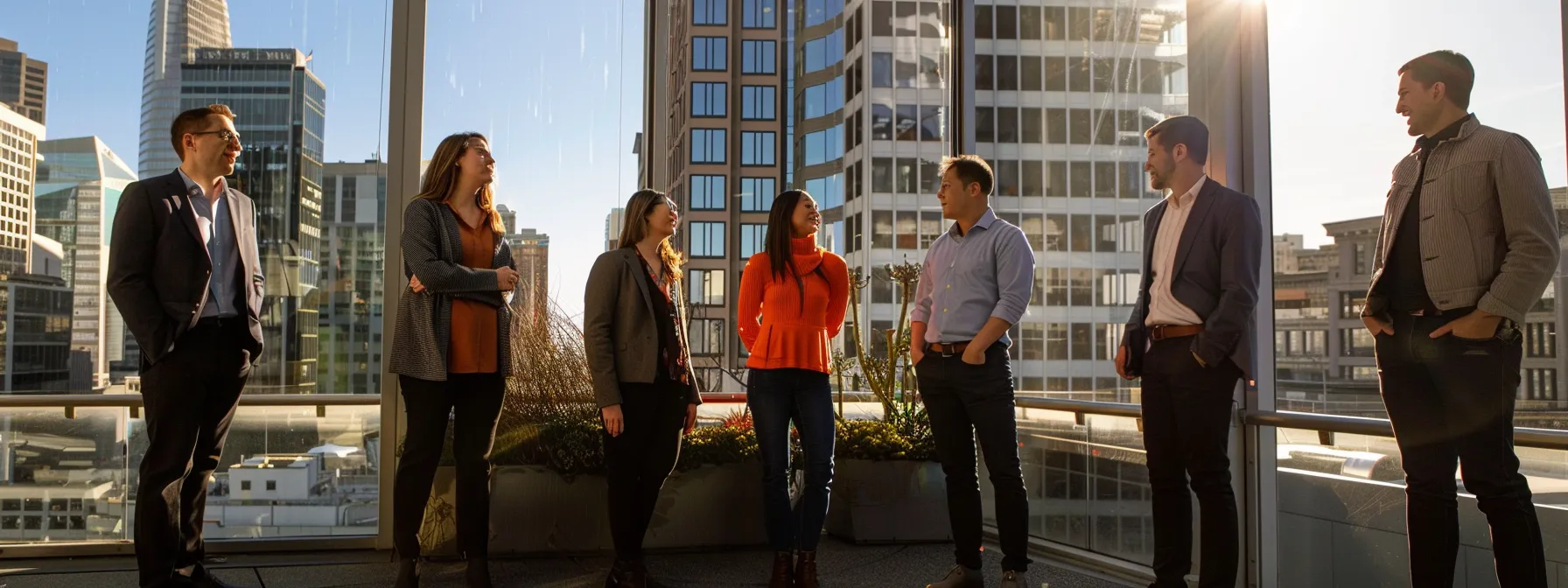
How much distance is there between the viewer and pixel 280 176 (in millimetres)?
3785

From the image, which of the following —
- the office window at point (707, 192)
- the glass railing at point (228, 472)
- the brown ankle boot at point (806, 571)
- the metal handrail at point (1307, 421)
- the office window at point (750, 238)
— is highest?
the office window at point (707, 192)

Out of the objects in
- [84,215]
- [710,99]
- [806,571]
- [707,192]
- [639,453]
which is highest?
[710,99]

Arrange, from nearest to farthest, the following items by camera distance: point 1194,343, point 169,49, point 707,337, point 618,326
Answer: point 1194,343
point 618,326
point 169,49
point 707,337

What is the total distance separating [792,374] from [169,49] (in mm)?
2615

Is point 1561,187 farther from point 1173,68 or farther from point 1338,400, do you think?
point 1173,68

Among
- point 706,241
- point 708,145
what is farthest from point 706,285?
point 708,145

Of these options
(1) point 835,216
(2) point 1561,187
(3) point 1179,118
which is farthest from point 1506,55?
(1) point 835,216

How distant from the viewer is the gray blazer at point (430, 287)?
284cm

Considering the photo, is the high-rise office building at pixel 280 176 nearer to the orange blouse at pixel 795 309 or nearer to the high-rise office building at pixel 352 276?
the high-rise office building at pixel 352 276

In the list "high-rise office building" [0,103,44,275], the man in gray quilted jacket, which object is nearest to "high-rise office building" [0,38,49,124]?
"high-rise office building" [0,103,44,275]

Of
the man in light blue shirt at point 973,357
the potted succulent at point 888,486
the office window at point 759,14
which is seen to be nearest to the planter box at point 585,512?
the potted succulent at point 888,486

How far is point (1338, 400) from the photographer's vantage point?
2.84m

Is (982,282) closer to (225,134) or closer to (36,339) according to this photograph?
(225,134)

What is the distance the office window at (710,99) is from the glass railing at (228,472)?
2.07 meters
